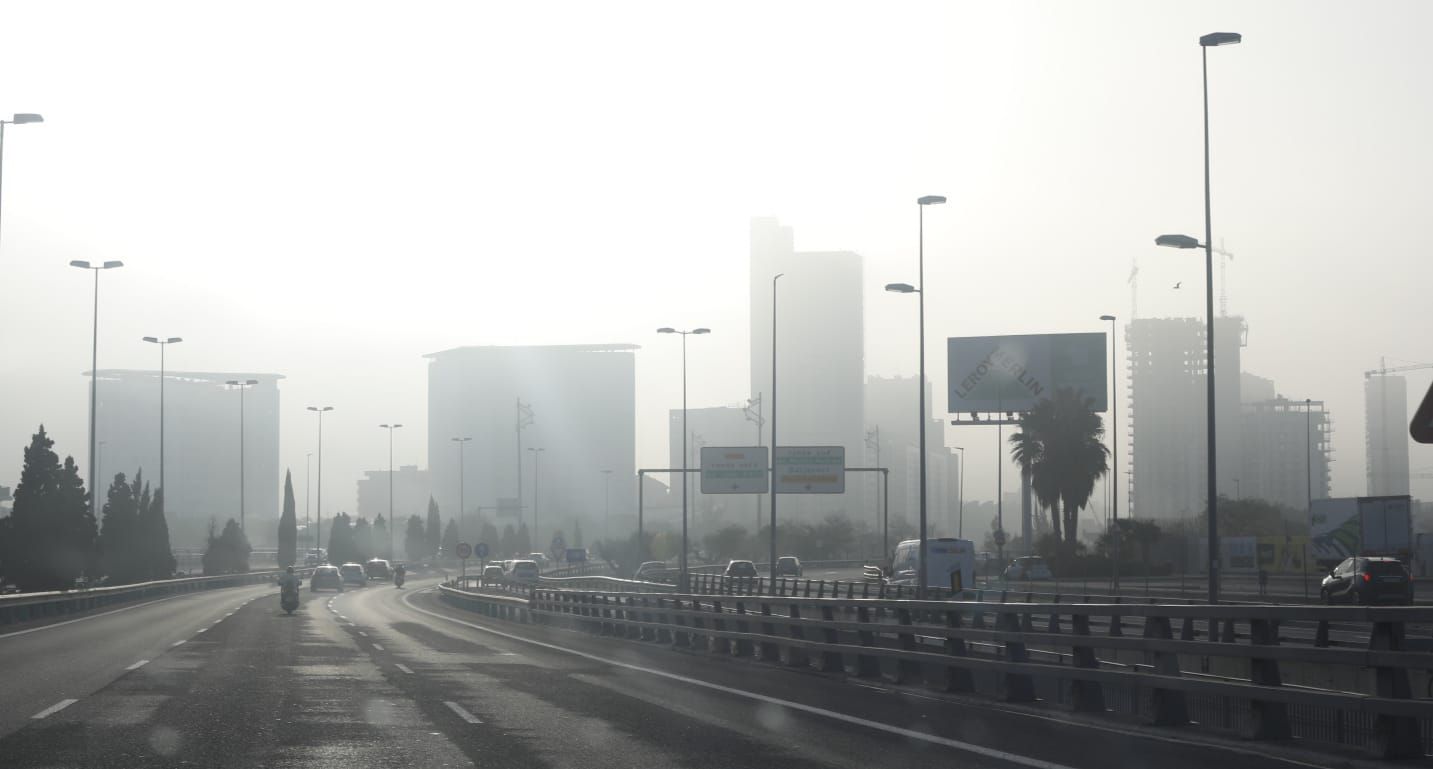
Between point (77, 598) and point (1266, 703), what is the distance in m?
42.4

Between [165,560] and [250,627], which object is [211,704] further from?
[165,560]

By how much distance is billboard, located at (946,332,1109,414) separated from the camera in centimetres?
7000

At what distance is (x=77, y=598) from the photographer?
4647cm

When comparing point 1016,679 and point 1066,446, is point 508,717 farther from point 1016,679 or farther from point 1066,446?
point 1066,446

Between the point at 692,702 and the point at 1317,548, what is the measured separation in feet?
176

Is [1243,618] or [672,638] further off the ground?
[1243,618]

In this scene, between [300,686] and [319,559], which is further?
[319,559]

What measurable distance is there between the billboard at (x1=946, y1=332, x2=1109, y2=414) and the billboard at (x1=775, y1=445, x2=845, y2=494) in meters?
7.41

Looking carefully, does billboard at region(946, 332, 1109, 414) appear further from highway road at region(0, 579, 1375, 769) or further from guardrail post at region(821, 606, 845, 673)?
guardrail post at region(821, 606, 845, 673)

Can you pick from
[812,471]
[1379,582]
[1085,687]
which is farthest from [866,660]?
[812,471]

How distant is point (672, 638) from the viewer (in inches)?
1140

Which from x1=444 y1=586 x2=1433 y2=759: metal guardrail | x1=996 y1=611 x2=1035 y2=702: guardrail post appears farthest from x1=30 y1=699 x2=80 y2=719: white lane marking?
x1=996 y1=611 x2=1035 y2=702: guardrail post

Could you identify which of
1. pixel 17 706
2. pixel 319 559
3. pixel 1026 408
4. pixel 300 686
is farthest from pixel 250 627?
pixel 319 559

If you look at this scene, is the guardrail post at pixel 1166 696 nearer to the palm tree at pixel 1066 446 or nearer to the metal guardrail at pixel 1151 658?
the metal guardrail at pixel 1151 658
